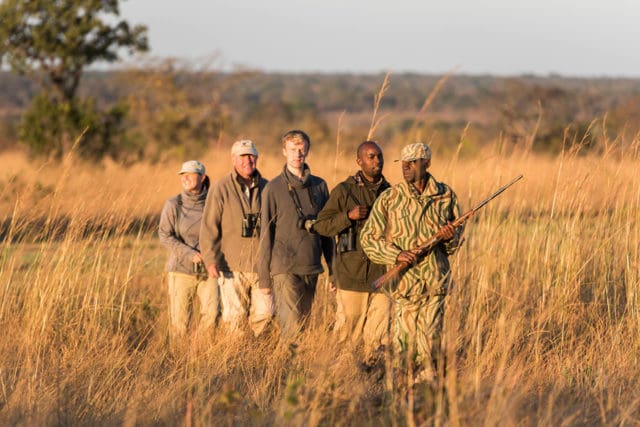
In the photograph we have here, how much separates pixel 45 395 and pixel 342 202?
209cm

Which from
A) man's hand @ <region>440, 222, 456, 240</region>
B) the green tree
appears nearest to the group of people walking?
man's hand @ <region>440, 222, 456, 240</region>

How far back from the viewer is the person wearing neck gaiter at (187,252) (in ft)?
26.7

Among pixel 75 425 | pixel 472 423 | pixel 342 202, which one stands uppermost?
pixel 342 202

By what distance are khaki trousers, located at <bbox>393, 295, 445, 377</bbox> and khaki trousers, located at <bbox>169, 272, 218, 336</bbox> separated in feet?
6.54

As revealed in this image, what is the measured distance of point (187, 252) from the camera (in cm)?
816

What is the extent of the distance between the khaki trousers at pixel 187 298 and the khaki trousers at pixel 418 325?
199 cm

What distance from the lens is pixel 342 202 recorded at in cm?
698

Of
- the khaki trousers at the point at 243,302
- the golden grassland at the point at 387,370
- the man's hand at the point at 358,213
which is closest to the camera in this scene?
the golden grassland at the point at 387,370

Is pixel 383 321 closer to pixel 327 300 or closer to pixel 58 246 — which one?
pixel 327 300

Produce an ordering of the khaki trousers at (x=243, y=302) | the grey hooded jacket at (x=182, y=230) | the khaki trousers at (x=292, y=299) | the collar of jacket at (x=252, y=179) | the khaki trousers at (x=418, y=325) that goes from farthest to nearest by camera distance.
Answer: the grey hooded jacket at (x=182, y=230) < the collar of jacket at (x=252, y=179) < the khaki trousers at (x=243, y=302) < the khaki trousers at (x=292, y=299) < the khaki trousers at (x=418, y=325)

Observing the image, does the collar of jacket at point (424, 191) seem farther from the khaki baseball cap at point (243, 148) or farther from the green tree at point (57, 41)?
the green tree at point (57, 41)

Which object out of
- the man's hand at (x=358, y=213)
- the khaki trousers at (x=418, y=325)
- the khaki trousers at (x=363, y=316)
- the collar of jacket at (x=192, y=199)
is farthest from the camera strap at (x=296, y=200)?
the khaki trousers at (x=418, y=325)

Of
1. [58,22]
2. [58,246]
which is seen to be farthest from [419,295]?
[58,22]

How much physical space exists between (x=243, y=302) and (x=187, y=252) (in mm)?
569
